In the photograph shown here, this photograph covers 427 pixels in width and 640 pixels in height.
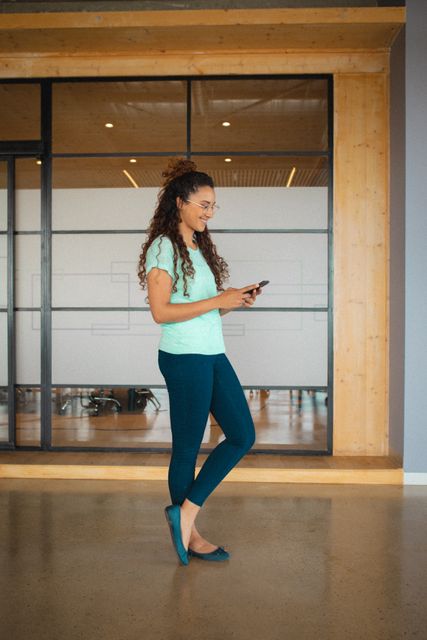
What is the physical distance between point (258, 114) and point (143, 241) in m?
1.17

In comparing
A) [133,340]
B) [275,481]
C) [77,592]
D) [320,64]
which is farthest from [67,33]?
[77,592]

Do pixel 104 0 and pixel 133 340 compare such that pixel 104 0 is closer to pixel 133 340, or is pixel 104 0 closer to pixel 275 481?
pixel 133 340

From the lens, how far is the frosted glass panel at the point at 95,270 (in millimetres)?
4613

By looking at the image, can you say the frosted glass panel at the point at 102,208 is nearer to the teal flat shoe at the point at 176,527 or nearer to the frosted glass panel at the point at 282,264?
the frosted glass panel at the point at 282,264

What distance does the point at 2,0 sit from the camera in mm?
4715

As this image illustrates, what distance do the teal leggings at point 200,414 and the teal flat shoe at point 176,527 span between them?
57mm

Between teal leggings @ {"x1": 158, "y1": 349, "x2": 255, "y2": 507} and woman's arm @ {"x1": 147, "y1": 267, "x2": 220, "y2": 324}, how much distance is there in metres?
0.15

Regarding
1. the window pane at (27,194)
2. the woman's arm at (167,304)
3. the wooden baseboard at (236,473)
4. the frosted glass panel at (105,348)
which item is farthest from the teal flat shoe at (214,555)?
the window pane at (27,194)

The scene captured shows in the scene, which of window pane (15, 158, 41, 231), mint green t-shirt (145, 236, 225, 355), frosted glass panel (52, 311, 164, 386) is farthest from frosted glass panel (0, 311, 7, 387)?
mint green t-shirt (145, 236, 225, 355)

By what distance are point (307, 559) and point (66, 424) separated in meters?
2.46

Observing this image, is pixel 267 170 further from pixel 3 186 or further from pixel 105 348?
pixel 3 186

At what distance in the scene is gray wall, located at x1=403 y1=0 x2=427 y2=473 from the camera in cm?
398

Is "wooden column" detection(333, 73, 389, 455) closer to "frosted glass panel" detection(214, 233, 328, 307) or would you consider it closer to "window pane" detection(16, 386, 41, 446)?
"frosted glass panel" detection(214, 233, 328, 307)

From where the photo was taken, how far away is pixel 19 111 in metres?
4.63
